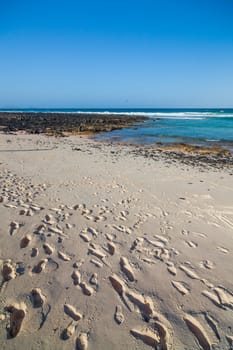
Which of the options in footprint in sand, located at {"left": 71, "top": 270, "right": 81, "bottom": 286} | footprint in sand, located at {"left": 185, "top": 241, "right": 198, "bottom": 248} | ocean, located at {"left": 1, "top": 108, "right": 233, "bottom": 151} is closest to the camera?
footprint in sand, located at {"left": 71, "top": 270, "right": 81, "bottom": 286}

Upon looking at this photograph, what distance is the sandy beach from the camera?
265 centimetres

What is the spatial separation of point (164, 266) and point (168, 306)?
79 centimetres

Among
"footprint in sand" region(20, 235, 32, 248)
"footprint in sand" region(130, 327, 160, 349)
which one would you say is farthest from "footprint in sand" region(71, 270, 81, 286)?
"footprint in sand" region(20, 235, 32, 248)

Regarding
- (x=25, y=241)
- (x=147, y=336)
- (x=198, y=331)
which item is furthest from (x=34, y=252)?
(x=198, y=331)

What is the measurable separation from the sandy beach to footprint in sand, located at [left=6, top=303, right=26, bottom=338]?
0.5 inches

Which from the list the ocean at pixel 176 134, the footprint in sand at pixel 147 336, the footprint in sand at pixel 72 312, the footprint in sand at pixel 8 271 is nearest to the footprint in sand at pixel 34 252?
the footprint in sand at pixel 8 271

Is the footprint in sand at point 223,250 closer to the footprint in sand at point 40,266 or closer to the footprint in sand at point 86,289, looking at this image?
the footprint in sand at point 86,289

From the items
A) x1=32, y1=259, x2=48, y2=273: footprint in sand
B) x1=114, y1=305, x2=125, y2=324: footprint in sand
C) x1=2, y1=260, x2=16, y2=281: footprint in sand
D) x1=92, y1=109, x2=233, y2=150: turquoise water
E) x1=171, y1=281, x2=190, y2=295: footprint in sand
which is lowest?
x1=114, y1=305, x2=125, y2=324: footprint in sand

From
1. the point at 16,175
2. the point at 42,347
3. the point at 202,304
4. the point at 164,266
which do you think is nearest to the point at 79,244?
the point at 164,266

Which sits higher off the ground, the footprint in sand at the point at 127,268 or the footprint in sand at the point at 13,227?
the footprint in sand at the point at 13,227

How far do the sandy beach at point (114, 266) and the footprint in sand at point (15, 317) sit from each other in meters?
0.01

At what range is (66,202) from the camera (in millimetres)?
6141

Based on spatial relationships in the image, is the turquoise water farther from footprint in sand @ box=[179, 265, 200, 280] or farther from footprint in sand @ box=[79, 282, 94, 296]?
footprint in sand @ box=[79, 282, 94, 296]

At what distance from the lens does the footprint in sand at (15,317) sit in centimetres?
260
